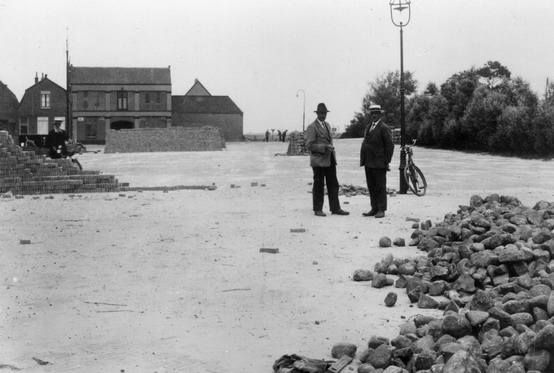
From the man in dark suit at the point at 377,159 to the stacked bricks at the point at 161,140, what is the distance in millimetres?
45167

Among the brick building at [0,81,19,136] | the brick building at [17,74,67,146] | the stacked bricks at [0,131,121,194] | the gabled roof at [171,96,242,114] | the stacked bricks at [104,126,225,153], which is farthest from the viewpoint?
the gabled roof at [171,96,242,114]

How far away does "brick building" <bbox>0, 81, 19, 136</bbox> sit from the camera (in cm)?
7900

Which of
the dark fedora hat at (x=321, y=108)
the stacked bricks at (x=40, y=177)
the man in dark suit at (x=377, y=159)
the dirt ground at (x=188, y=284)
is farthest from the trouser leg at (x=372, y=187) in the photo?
the stacked bricks at (x=40, y=177)

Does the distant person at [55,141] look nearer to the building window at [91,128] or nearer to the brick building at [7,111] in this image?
the building window at [91,128]

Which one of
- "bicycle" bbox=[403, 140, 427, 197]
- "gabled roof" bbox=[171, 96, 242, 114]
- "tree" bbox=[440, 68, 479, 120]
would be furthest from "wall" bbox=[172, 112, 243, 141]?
"bicycle" bbox=[403, 140, 427, 197]

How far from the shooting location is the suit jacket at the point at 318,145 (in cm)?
1330

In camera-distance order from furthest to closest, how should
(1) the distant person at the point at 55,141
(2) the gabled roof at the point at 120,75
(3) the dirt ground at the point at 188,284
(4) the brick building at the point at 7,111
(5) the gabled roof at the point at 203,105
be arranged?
(5) the gabled roof at the point at 203,105 → (2) the gabled roof at the point at 120,75 → (4) the brick building at the point at 7,111 → (1) the distant person at the point at 55,141 → (3) the dirt ground at the point at 188,284

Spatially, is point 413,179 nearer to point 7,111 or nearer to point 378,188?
point 378,188

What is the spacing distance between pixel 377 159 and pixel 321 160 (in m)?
1.06


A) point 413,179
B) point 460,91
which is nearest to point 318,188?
point 413,179

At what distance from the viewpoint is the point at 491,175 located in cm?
2512

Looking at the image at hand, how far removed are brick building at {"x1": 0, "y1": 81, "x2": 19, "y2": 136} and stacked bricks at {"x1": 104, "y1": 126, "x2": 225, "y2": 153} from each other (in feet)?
87.1

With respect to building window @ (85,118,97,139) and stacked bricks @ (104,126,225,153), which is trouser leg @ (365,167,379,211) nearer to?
stacked bricks @ (104,126,225,153)

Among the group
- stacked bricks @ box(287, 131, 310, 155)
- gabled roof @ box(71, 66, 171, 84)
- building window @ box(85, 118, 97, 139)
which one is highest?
gabled roof @ box(71, 66, 171, 84)
